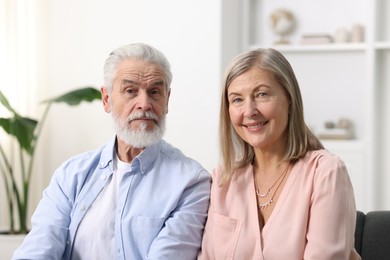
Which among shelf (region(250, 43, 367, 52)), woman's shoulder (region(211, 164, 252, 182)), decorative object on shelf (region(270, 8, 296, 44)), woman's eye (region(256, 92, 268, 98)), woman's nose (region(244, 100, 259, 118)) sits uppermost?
decorative object on shelf (region(270, 8, 296, 44))

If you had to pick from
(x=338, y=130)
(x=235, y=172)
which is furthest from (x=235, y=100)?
(x=338, y=130)

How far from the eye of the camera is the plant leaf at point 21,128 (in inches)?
163

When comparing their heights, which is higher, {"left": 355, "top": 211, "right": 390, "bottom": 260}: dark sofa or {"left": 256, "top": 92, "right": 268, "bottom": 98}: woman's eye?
{"left": 256, "top": 92, "right": 268, "bottom": 98}: woman's eye

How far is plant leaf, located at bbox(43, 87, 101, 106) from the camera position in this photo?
434 cm

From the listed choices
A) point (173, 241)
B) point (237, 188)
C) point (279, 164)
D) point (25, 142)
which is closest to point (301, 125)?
point (279, 164)

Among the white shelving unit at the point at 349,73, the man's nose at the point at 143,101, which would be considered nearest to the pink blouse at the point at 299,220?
the man's nose at the point at 143,101

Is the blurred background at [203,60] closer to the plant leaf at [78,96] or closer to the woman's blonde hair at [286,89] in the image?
the plant leaf at [78,96]

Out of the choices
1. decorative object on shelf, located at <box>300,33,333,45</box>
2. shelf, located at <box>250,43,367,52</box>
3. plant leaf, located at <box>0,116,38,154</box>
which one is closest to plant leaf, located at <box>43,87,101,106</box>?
plant leaf, located at <box>0,116,38,154</box>

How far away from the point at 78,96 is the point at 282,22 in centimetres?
148

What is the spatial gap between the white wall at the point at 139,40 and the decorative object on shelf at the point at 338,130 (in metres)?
0.75

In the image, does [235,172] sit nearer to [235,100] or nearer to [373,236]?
[235,100]

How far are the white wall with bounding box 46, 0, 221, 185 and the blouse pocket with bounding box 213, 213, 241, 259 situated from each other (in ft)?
7.59

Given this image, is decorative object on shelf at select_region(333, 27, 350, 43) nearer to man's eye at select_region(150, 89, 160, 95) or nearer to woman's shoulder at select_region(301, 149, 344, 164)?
man's eye at select_region(150, 89, 160, 95)

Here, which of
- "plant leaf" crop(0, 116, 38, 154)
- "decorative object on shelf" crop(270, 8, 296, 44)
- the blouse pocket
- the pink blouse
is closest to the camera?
the pink blouse
